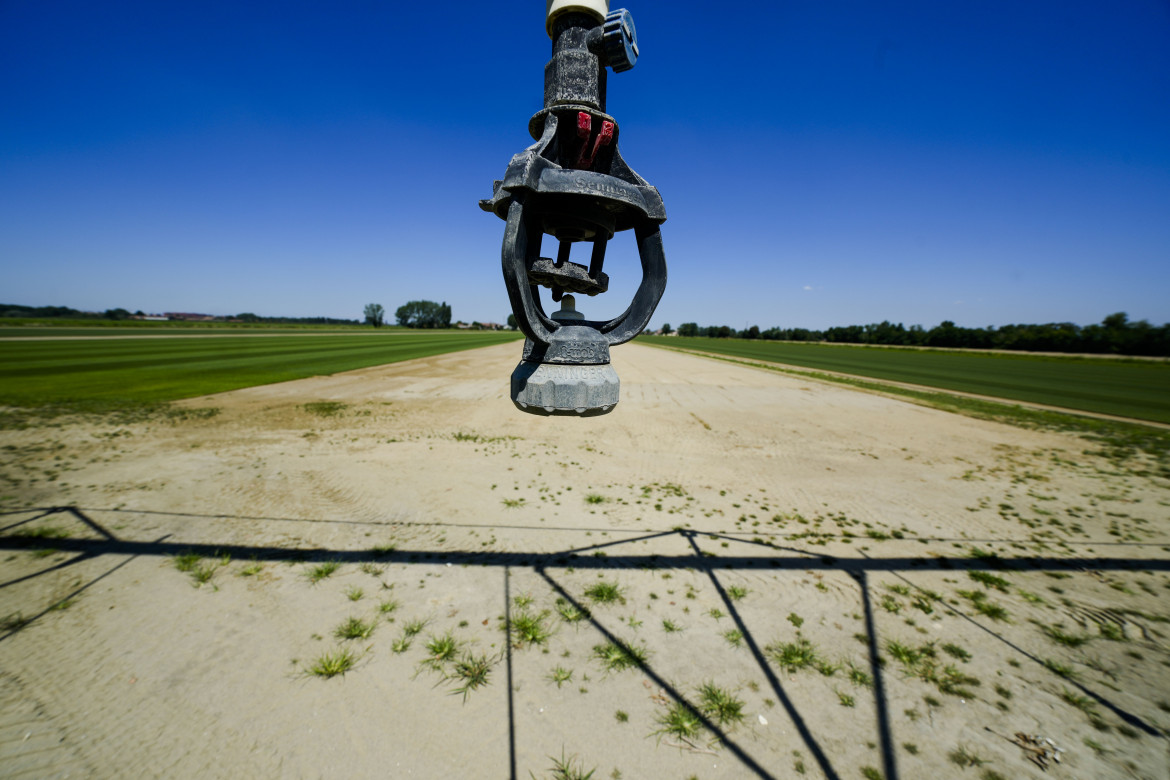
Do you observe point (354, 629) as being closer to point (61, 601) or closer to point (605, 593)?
→ point (605, 593)

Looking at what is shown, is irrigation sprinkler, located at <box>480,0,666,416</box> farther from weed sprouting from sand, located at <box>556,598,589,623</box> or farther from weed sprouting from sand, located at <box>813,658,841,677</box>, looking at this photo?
weed sprouting from sand, located at <box>813,658,841,677</box>

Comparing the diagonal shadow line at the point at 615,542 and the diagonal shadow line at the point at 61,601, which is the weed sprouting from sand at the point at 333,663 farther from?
the diagonal shadow line at the point at 61,601

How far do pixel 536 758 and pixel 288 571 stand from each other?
13.7ft

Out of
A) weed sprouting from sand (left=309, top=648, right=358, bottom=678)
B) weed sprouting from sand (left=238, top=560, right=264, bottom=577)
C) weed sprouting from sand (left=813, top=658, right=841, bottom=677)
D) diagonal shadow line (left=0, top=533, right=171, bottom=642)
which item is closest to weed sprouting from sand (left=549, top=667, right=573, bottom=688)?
weed sprouting from sand (left=309, top=648, right=358, bottom=678)

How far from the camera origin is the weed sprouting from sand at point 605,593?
524 centimetres

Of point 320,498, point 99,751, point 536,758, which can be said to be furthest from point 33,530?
point 536,758

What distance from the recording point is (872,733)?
142 inches

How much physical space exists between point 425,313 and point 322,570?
169518mm

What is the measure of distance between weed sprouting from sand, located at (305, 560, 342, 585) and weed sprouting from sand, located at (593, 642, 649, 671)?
3.63m

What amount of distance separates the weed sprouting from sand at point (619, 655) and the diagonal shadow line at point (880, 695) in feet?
6.66

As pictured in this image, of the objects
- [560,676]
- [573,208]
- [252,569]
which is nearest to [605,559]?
[560,676]

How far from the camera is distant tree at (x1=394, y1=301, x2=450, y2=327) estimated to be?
16200 cm

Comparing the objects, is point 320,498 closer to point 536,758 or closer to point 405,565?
point 405,565

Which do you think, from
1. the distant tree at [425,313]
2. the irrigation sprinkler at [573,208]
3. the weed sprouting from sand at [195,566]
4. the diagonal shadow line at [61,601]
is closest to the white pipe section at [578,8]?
the irrigation sprinkler at [573,208]
